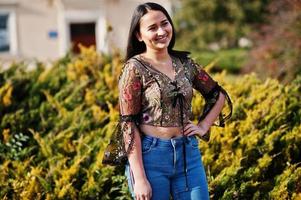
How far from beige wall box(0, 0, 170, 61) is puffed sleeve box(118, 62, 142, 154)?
17.0m

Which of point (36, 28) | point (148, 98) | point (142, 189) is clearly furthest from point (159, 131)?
point (36, 28)

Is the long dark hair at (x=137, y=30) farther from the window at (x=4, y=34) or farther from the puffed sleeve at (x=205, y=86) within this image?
the window at (x=4, y=34)

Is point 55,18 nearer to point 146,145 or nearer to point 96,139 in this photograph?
point 96,139

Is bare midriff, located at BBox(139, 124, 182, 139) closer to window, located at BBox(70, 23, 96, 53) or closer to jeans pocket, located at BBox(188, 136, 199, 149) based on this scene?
jeans pocket, located at BBox(188, 136, 199, 149)

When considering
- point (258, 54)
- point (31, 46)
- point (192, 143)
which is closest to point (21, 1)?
point (31, 46)

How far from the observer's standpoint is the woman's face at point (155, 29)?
3.15m

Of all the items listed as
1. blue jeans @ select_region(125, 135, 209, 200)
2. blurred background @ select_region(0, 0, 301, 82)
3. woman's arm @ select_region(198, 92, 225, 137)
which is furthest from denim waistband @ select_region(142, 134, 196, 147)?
blurred background @ select_region(0, 0, 301, 82)

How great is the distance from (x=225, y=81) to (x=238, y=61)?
15.5 m

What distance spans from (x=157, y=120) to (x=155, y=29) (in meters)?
0.46

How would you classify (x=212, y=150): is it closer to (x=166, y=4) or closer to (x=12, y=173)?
(x=12, y=173)

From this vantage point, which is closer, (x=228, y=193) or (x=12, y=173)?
(x=228, y=193)

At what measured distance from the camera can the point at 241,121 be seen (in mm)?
5023

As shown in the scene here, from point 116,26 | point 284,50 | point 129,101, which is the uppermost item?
point 116,26

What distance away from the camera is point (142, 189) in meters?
3.04
